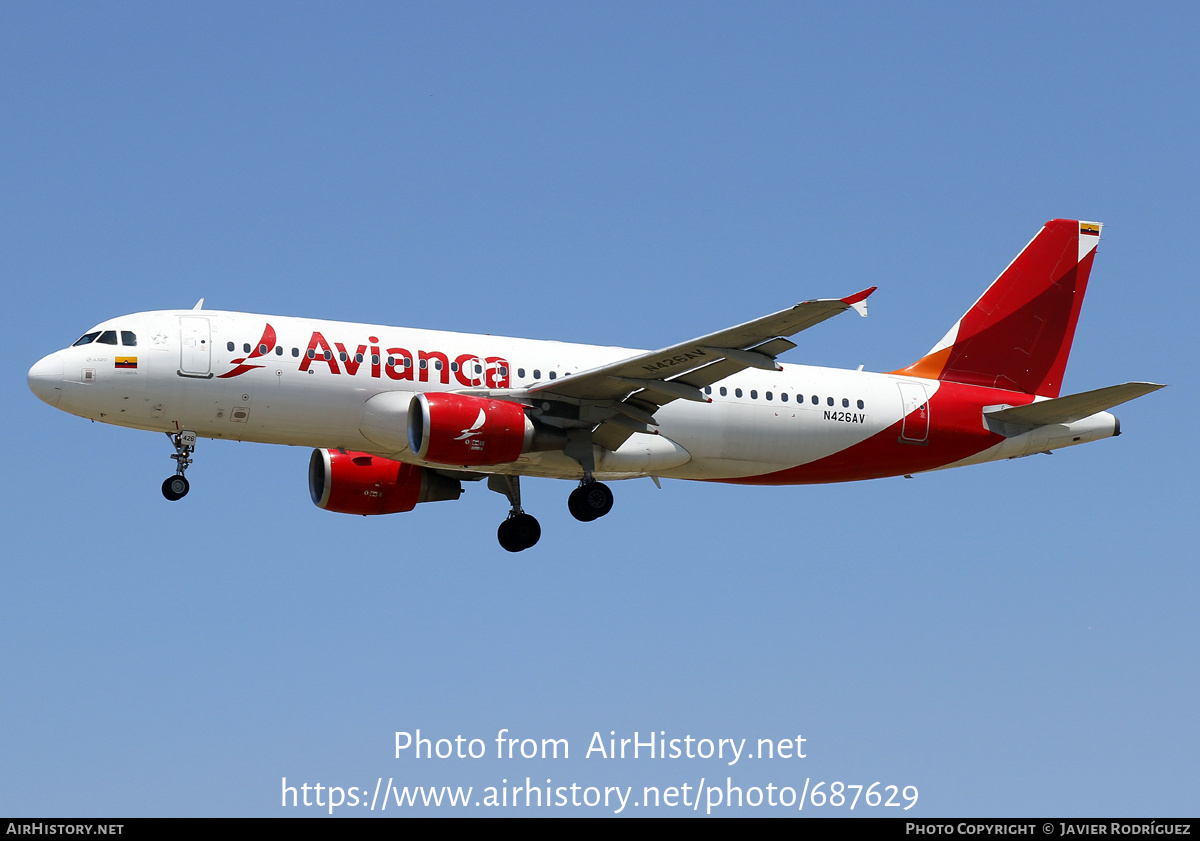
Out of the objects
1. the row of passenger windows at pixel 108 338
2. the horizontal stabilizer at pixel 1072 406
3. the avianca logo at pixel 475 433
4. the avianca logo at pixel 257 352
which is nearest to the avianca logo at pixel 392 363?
the avianca logo at pixel 257 352

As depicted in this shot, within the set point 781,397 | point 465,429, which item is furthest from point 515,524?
point 781,397

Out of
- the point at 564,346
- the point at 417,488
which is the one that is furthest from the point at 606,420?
the point at 417,488

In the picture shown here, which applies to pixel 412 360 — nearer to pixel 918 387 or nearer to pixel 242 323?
pixel 242 323

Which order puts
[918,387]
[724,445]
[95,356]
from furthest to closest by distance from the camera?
[918,387], [724,445], [95,356]

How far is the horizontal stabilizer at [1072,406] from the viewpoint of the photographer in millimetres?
31617

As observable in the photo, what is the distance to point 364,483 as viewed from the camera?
35125 mm

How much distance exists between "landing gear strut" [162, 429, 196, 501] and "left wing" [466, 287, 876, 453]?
18.9 feet

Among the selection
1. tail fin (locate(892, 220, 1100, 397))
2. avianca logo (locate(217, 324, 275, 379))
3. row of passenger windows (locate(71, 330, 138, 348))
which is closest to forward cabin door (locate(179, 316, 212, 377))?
avianca logo (locate(217, 324, 275, 379))

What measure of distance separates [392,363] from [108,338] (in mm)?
5701

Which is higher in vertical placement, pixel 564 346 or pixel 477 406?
pixel 564 346

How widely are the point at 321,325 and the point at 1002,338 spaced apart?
55.1 ft

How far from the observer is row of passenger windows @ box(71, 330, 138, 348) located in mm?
30531

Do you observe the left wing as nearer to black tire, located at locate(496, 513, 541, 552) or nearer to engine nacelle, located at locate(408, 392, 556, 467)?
engine nacelle, located at locate(408, 392, 556, 467)

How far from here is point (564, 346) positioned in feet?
110
